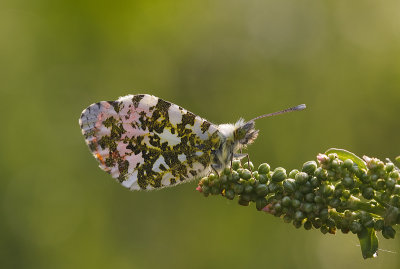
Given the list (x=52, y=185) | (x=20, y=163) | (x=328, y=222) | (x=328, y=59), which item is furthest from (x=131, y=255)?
(x=328, y=222)

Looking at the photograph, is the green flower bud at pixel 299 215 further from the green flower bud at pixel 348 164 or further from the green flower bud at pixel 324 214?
the green flower bud at pixel 348 164

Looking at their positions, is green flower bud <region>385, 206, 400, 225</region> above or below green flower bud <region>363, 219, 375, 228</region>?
above

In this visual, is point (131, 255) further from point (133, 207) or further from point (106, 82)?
point (106, 82)

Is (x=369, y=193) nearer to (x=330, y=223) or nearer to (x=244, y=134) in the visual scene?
(x=330, y=223)

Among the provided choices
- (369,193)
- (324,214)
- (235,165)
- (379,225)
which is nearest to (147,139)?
(235,165)

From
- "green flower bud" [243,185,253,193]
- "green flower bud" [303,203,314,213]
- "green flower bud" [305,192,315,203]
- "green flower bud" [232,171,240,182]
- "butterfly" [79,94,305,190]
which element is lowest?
"green flower bud" [303,203,314,213]

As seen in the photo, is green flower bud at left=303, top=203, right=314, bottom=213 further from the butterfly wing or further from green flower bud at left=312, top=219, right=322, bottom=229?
the butterfly wing

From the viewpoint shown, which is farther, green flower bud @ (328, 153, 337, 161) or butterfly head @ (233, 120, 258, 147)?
butterfly head @ (233, 120, 258, 147)

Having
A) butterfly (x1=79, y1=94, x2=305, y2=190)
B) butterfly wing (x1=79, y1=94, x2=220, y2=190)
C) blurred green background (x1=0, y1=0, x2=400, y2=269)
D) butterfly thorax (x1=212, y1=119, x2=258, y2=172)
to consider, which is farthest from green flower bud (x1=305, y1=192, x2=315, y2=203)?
blurred green background (x1=0, y1=0, x2=400, y2=269)
